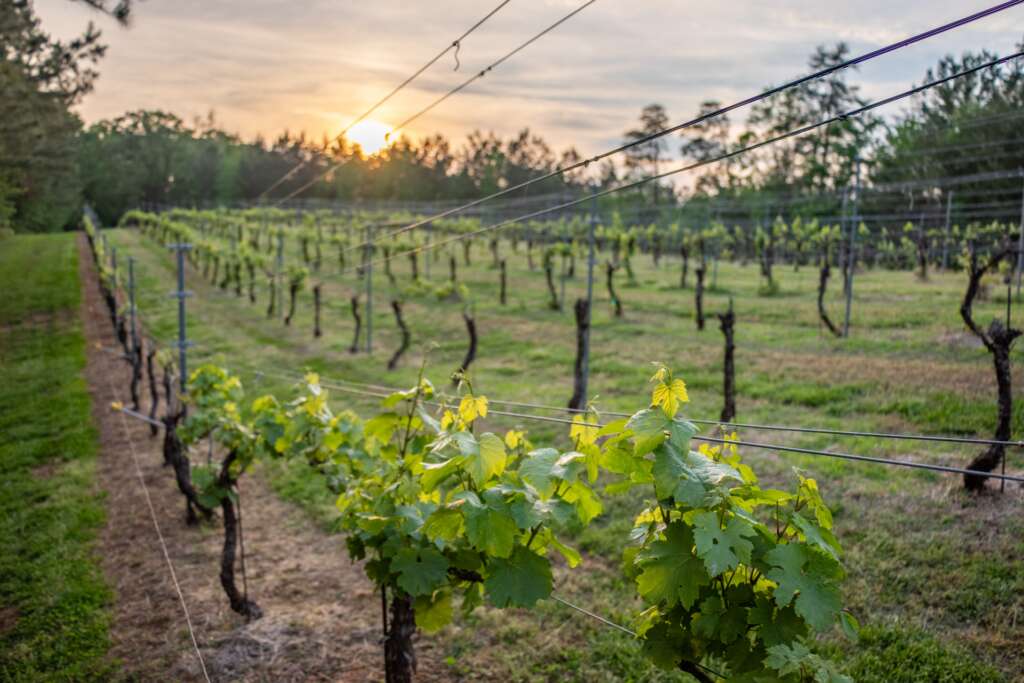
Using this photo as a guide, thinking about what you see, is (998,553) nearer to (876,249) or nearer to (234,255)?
(876,249)

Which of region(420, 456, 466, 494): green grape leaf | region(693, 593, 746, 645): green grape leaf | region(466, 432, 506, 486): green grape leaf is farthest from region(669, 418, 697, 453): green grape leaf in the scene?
region(420, 456, 466, 494): green grape leaf

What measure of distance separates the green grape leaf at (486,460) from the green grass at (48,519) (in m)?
3.80

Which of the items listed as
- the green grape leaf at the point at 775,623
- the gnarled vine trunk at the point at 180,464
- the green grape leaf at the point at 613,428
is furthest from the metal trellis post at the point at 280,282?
the green grape leaf at the point at 775,623

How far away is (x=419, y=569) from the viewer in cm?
312

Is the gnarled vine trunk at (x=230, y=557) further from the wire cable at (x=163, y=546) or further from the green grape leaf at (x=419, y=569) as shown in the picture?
the green grape leaf at (x=419, y=569)

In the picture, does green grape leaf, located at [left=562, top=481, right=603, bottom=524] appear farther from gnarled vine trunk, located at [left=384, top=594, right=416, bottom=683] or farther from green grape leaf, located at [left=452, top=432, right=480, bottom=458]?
gnarled vine trunk, located at [left=384, top=594, right=416, bottom=683]

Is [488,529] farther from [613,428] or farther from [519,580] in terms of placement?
[613,428]

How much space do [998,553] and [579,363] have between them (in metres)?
4.96

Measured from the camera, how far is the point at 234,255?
2444cm

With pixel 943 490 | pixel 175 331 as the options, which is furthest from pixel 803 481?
pixel 175 331

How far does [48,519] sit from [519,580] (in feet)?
23.0

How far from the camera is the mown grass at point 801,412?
4574 millimetres

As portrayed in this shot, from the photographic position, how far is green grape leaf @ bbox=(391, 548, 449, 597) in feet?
10.1

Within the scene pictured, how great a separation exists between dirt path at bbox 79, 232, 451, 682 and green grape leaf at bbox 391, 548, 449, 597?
4.53 feet
